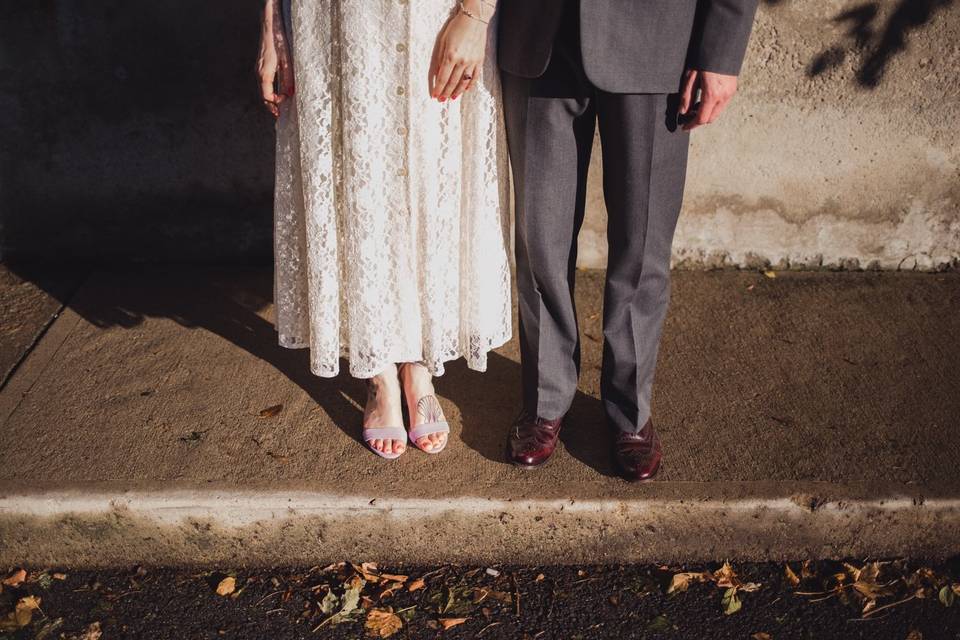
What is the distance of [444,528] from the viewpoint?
255cm

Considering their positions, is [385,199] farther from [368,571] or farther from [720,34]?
[368,571]

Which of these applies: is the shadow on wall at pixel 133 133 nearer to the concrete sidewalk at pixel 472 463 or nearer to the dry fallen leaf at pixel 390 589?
the concrete sidewalk at pixel 472 463

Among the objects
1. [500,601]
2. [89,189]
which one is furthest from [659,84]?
[89,189]

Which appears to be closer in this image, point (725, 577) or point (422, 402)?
point (725, 577)

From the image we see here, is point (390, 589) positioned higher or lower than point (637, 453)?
lower

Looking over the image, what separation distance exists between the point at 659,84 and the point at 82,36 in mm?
2652

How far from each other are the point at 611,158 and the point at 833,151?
1.78 m

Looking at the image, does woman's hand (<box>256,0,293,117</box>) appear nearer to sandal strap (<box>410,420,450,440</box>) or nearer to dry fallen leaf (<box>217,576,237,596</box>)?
sandal strap (<box>410,420,450,440</box>)

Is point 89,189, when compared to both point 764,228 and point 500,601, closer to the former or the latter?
point 500,601

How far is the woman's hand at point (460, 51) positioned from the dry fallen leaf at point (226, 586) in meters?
1.62

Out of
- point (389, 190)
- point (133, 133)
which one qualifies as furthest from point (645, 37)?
point (133, 133)

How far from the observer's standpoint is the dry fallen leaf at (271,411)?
290 cm

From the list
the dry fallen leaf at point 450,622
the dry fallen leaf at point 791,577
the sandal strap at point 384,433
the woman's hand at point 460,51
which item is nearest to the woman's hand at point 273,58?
the woman's hand at point 460,51

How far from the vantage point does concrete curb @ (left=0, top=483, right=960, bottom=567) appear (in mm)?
2529
